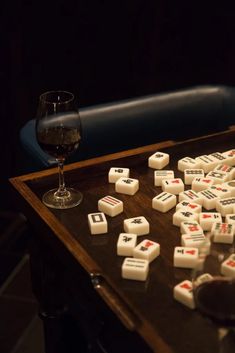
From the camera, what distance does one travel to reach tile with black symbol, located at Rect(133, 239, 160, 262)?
1.40 metres

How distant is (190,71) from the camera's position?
3473mm

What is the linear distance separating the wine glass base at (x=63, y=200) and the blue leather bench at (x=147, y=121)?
475mm

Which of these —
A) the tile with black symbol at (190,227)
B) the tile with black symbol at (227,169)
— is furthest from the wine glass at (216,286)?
the tile with black symbol at (227,169)

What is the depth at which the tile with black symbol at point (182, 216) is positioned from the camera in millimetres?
1530

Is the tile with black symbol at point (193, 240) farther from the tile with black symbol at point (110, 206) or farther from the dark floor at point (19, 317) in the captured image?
the dark floor at point (19, 317)

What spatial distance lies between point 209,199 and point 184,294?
43cm

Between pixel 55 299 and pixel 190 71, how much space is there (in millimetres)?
2003

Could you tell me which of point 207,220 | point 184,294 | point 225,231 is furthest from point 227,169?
point 184,294

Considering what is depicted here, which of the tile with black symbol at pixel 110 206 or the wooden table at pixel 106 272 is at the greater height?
the tile with black symbol at pixel 110 206

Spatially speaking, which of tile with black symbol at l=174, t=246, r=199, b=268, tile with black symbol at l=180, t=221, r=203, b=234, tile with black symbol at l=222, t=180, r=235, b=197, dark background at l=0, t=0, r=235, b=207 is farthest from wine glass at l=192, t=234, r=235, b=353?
dark background at l=0, t=0, r=235, b=207

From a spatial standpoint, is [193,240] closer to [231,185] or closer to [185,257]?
[185,257]

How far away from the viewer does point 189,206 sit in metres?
1.59

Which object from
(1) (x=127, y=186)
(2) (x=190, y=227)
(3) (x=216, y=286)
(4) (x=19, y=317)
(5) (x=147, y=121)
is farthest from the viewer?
(4) (x=19, y=317)

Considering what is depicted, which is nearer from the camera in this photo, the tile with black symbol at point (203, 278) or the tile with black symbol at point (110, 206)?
the tile with black symbol at point (203, 278)
